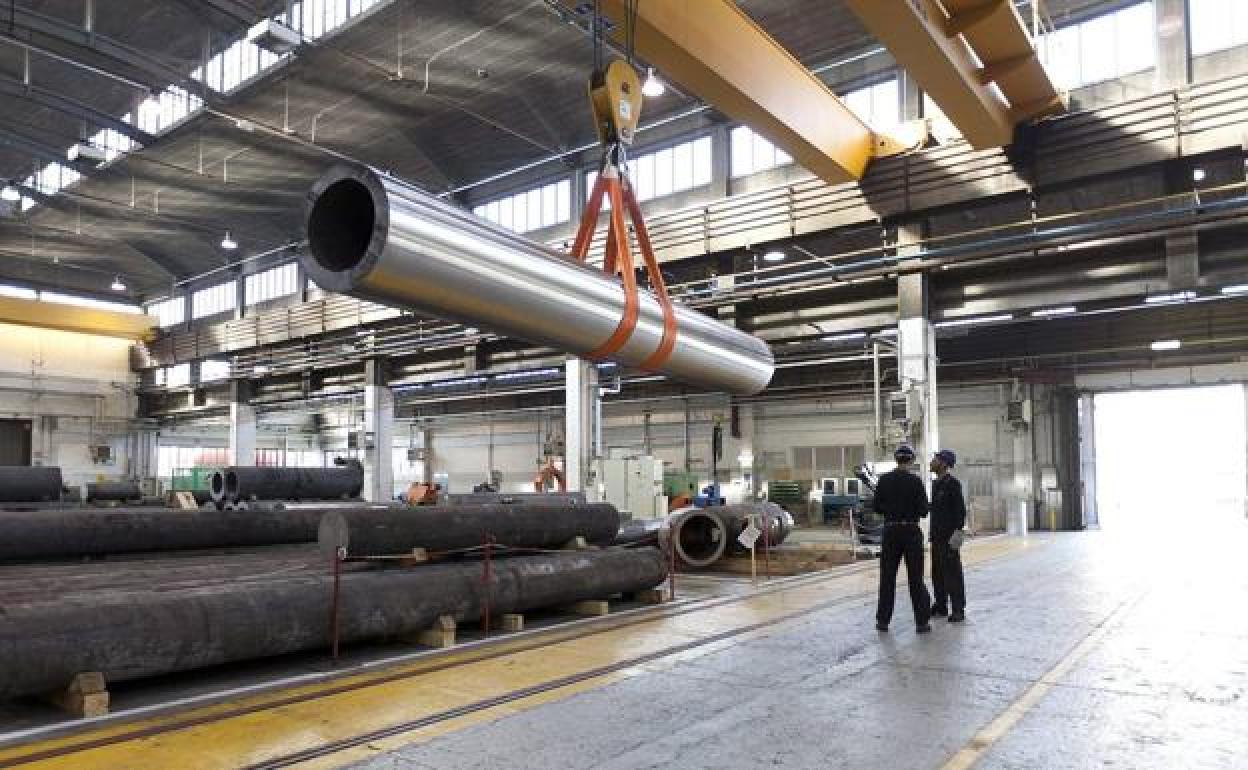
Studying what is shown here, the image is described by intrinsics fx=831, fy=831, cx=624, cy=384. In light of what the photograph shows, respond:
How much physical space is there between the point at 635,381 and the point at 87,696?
20.9 meters

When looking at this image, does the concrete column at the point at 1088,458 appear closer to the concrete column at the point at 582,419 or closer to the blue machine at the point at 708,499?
the blue machine at the point at 708,499

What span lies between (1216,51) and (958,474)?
1141 centimetres

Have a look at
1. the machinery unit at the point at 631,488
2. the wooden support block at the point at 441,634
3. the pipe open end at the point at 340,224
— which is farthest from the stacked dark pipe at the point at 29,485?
the pipe open end at the point at 340,224

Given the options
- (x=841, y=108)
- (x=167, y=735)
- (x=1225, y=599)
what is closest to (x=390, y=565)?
(x=167, y=735)

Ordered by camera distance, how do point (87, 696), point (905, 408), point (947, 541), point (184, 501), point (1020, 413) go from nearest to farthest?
point (87, 696) < point (947, 541) < point (905, 408) < point (184, 501) < point (1020, 413)

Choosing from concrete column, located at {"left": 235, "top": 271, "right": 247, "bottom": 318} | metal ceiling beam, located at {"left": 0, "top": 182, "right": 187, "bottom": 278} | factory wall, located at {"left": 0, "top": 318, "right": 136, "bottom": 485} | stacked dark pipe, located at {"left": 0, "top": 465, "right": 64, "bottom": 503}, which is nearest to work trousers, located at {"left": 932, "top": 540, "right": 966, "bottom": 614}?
stacked dark pipe, located at {"left": 0, "top": 465, "right": 64, "bottom": 503}

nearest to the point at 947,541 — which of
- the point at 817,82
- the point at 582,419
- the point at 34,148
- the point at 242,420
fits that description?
the point at 817,82

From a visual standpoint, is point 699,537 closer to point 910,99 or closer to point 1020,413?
point 910,99

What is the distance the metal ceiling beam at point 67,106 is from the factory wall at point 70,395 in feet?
38.7

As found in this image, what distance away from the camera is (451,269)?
3406 millimetres

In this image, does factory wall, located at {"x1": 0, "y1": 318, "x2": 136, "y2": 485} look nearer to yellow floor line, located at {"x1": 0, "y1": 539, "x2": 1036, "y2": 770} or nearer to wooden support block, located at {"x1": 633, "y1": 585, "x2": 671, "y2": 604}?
wooden support block, located at {"x1": 633, "y1": 585, "x2": 671, "y2": 604}

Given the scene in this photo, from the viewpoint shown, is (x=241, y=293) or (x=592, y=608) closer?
(x=592, y=608)

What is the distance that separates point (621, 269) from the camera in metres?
4.68

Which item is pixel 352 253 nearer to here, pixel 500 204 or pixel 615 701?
pixel 615 701
